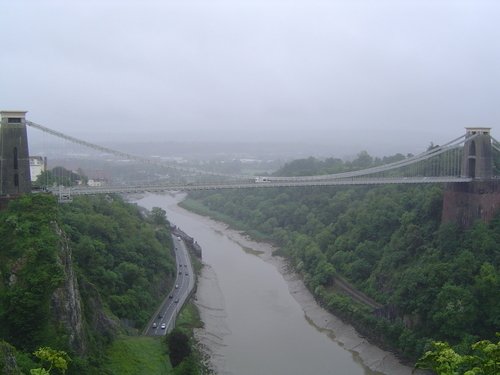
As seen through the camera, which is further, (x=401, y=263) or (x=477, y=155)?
(x=401, y=263)

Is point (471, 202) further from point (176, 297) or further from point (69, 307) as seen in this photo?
point (69, 307)

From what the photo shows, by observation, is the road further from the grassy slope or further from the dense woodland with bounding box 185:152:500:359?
the dense woodland with bounding box 185:152:500:359

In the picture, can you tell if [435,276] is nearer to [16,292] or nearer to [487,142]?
[487,142]

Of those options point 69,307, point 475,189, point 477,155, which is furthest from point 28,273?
point 477,155

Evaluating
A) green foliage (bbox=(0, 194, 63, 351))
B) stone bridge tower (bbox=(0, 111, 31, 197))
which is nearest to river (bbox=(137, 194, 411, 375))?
green foliage (bbox=(0, 194, 63, 351))

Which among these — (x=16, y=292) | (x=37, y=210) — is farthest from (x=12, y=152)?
(x=16, y=292)

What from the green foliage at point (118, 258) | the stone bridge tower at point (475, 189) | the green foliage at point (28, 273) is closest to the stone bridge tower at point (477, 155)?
the stone bridge tower at point (475, 189)

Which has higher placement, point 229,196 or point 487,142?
point 487,142
